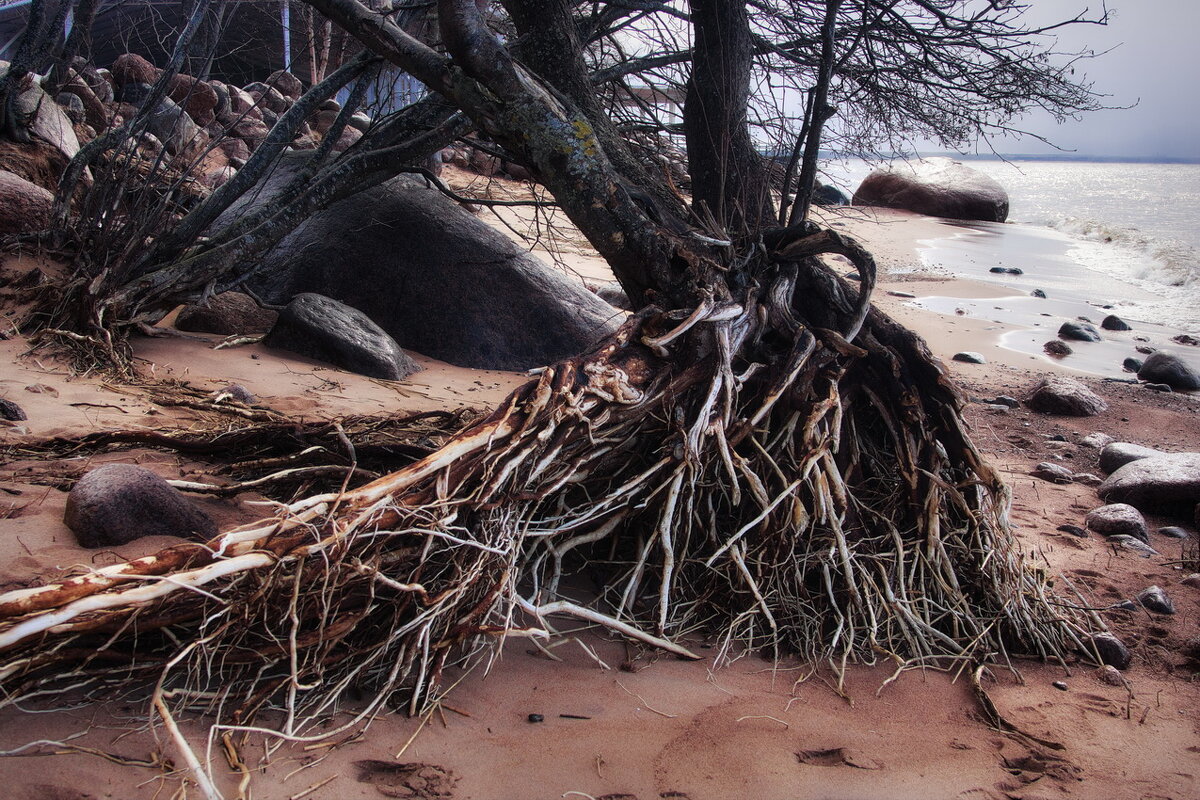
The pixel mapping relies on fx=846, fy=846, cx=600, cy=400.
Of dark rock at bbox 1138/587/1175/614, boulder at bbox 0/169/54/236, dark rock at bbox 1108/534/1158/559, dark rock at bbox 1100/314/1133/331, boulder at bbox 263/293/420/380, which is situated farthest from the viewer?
dark rock at bbox 1100/314/1133/331

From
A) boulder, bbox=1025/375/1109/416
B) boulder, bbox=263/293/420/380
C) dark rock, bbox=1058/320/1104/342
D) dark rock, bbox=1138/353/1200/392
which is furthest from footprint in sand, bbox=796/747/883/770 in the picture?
dark rock, bbox=1058/320/1104/342

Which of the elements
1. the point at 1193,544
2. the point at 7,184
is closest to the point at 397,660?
the point at 1193,544

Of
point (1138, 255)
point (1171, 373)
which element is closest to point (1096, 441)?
point (1171, 373)

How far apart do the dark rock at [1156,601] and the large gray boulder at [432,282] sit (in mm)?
3599

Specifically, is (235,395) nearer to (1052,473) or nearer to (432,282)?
(432,282)

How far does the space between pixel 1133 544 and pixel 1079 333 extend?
19.3ft

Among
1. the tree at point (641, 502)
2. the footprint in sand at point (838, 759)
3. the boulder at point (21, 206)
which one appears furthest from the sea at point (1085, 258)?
the boulder at point (21, 206)

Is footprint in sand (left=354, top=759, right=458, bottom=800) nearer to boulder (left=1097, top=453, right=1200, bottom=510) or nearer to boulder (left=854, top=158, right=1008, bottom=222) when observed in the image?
boulder (left=1097, top=453, right=1200, bottom=510)

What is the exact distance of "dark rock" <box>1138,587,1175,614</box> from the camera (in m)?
3.20

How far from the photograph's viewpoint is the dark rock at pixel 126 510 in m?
2.50

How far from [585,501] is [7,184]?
525 cm

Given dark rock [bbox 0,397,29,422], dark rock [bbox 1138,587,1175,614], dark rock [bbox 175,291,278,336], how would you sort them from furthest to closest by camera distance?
dark rock [bbox 175,291,278,336] → dark rock [bbox 0,397,29,422] → dark rock [bbox 1138,587,1175,614]

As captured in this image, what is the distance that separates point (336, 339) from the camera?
519cm

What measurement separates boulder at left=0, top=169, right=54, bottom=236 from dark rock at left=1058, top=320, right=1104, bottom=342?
9.32 m
